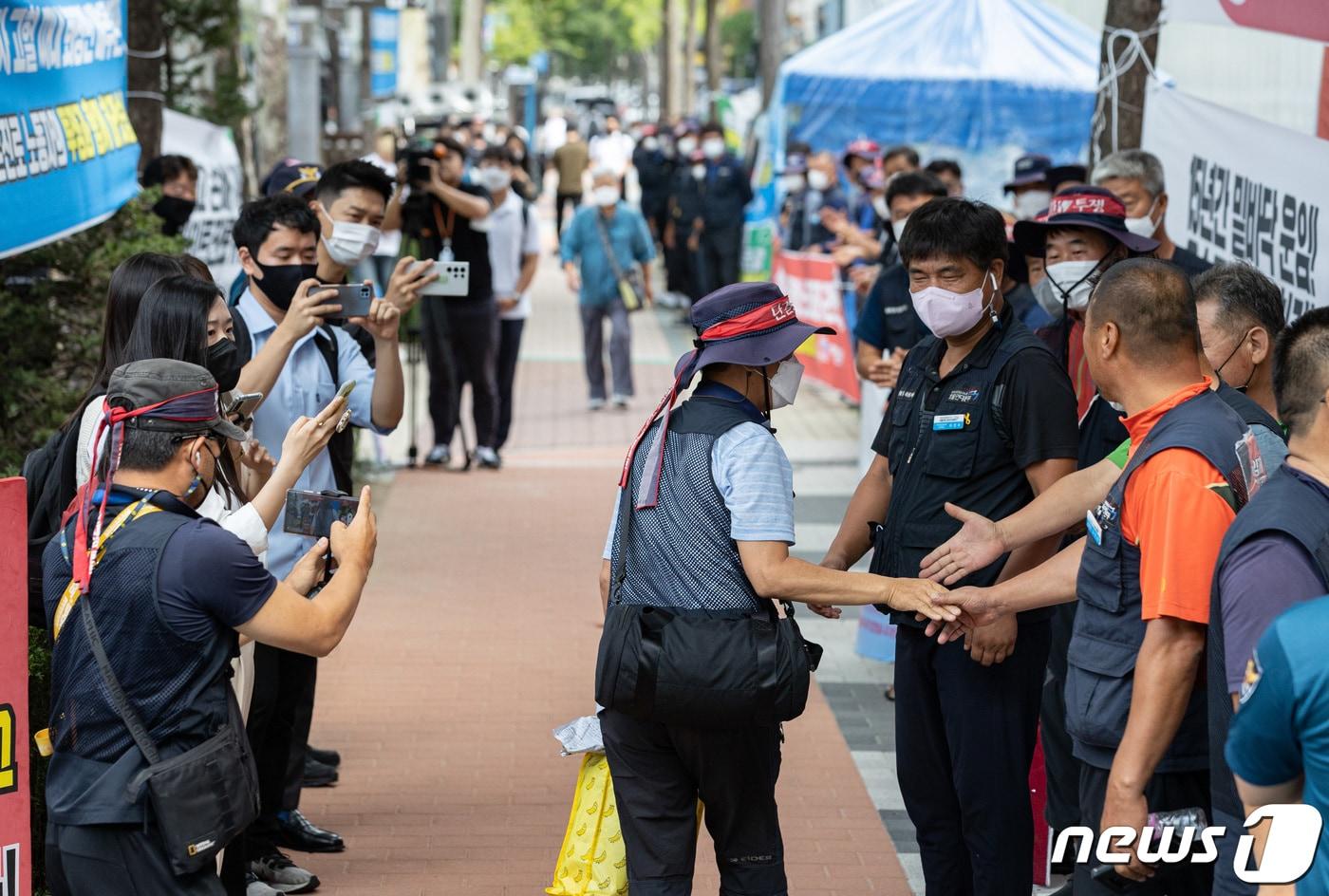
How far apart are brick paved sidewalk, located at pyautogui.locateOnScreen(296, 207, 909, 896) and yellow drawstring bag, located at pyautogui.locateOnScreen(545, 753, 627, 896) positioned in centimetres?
130

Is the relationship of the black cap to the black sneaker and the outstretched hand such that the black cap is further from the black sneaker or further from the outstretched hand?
the black sneaker

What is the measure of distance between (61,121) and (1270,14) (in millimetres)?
5025

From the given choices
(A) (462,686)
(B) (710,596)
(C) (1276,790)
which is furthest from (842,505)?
(C) (1276,790)

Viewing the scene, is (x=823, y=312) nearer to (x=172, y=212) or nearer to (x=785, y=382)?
(x=172, y=212)

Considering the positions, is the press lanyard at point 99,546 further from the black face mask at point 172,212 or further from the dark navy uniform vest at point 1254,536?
the black face mask at point 172,212

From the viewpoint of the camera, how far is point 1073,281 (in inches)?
219

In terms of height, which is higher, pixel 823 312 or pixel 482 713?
pixel 823 312

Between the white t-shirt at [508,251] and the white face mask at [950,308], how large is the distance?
847cm

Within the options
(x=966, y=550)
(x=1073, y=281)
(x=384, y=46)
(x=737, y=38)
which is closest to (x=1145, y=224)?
(x=1073, y=281)

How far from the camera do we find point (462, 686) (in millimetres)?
7941

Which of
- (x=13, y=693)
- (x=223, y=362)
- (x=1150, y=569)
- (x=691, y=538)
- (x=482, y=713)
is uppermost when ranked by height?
(x=223, y=362)

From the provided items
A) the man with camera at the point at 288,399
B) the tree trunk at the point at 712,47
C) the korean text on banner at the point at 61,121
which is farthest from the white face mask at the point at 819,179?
the tree trunk at the point at 712,47

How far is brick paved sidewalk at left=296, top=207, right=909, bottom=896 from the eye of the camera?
582 cm

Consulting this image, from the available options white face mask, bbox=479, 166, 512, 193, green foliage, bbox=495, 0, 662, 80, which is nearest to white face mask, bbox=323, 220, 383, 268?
white face mask, bbox=479, 166, 512, 193
